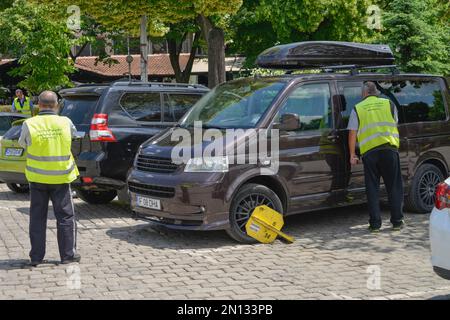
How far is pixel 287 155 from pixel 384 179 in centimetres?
145

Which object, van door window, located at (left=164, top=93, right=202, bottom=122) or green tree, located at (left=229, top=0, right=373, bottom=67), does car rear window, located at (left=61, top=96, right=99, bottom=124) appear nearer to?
van door window, located at (left=164, top=93, right=202, bottom=122)

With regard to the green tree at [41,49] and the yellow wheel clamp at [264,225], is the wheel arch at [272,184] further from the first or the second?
the green tree at [41,49]

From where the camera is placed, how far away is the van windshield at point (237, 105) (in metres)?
8.42

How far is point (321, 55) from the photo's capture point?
9656 mm

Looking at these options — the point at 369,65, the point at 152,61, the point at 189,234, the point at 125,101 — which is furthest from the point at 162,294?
the point at 152,61

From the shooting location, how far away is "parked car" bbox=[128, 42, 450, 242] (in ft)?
26.0

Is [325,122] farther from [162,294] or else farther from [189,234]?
[162,294]

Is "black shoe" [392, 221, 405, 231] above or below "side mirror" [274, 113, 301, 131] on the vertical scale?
below

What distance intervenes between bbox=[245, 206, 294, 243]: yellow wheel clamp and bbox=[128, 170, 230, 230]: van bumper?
33 cm

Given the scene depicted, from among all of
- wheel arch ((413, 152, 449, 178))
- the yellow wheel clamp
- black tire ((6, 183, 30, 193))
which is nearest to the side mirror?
the yellow wheel clamp

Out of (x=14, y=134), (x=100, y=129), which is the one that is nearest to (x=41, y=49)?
(x=14, y=134)

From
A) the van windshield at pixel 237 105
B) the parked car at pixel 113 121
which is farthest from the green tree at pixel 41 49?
the van windshield at pixel 237 105

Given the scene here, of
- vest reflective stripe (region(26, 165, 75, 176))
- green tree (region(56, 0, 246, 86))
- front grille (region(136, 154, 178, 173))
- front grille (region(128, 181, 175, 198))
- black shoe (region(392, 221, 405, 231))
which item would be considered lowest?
black shoe (region(392, 221, 405, 231))

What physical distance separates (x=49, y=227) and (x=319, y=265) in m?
3.95
